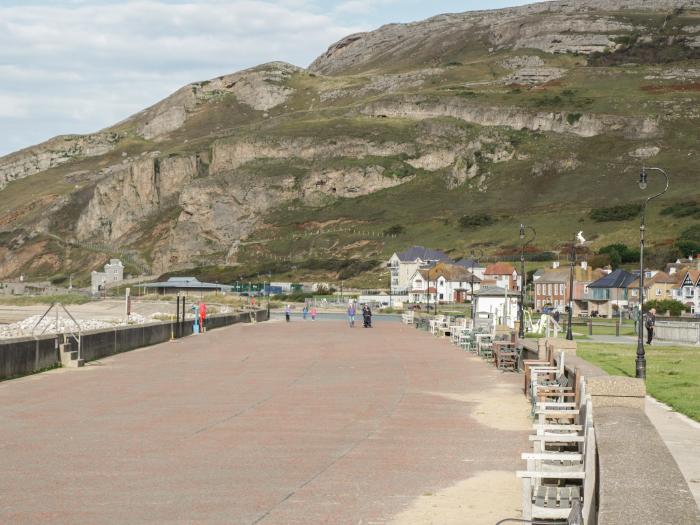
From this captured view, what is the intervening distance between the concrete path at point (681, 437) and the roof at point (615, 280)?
93941 millimetres

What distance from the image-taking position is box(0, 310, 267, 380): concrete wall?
2564 centimetres

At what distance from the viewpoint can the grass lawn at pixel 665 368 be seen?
21572 mm

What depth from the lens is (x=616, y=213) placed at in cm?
16312

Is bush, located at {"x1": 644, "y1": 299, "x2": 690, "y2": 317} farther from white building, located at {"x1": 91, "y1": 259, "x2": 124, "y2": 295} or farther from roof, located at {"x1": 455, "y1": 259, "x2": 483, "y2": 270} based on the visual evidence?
white building, located at {"x1": 91, "y1": 259, "x2": 124, "y2": 295}

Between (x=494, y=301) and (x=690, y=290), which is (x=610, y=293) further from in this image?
(x=494, y=301)

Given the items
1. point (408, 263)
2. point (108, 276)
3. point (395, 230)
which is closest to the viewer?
point (408, 263)

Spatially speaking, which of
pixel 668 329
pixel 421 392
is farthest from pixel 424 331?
pixel 421 392

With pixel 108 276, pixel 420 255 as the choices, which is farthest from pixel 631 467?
pixel 108 276

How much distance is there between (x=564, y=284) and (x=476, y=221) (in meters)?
61.1

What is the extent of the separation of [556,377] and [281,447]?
8228 mm

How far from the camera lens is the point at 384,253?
17050cm

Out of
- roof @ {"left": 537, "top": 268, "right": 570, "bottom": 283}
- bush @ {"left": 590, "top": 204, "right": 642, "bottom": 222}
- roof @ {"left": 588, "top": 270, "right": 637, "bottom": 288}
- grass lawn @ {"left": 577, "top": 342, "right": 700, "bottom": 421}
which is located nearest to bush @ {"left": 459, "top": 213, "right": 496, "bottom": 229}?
bush @ {"left": 590, "top": 204, "right": 642, "bottom": 222}

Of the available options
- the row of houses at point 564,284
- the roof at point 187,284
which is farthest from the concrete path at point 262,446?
the roof at point 187,284

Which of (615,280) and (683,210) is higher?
(683,210)
